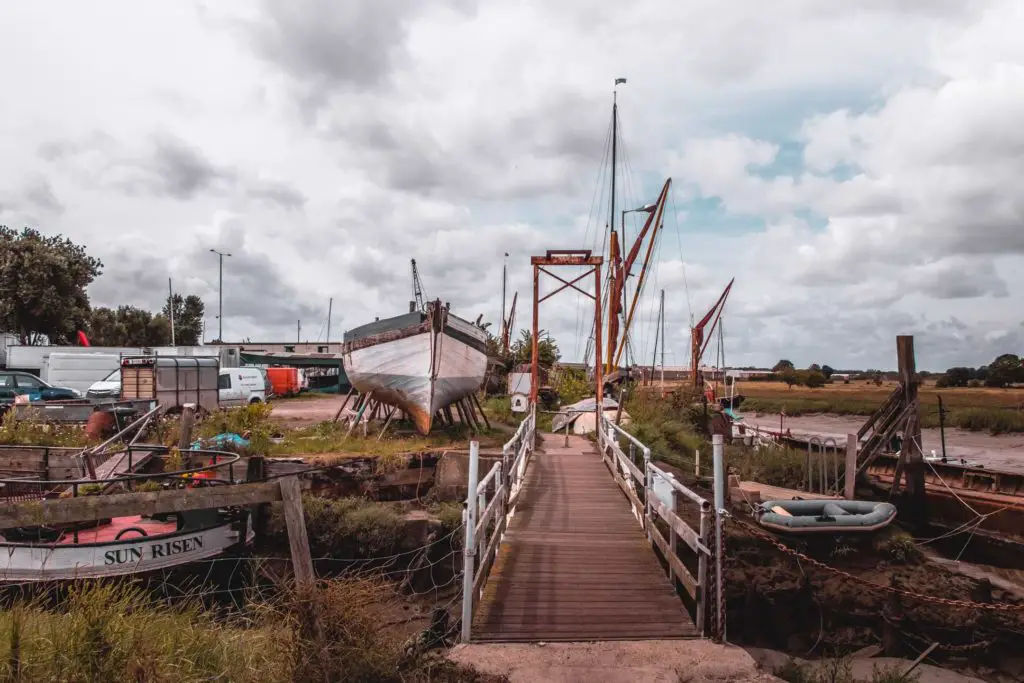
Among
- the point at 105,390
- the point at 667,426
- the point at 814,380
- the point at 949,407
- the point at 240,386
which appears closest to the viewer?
the point at 667,426

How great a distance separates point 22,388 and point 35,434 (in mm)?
9011

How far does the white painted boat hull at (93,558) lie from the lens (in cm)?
893

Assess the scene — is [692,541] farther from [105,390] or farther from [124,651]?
[105,390]

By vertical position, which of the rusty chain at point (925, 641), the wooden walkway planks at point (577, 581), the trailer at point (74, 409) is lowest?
the rusty chain at point (925, 641)

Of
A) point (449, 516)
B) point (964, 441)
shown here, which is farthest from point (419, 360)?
point (964, 441)

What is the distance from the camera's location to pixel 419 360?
16.9 m

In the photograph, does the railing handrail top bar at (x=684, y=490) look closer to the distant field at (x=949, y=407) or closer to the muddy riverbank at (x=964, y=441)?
the muddy riverbank at (x=964, y=441)

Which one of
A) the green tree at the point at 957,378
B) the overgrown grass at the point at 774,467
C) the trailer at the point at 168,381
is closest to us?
the overgrown grass at the point at 774,467

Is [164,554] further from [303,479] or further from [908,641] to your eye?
[908,641]

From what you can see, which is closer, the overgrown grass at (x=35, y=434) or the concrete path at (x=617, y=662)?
the concrete path at (x=617, y=662)

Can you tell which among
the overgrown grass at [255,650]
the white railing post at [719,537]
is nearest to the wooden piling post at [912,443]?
the white railing post at [719,537]

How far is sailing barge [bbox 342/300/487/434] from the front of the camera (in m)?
16.9

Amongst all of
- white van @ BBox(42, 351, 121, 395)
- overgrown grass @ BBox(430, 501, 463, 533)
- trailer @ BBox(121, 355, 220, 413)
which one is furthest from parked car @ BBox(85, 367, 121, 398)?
overgrown grass @ BBox(430, 501, 463, 533)

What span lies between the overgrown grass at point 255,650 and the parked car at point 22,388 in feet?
63.6
